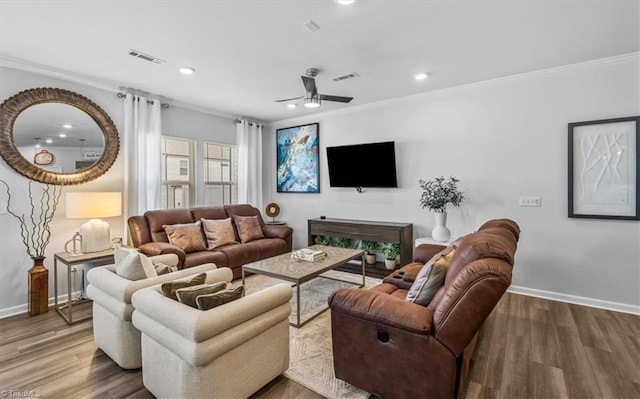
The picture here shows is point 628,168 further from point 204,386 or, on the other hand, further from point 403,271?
point 204,386

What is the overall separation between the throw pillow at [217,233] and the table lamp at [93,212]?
47.5 inches

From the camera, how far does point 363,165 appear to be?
502cm

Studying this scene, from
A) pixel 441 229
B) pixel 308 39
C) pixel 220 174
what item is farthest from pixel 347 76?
pixel 220 174

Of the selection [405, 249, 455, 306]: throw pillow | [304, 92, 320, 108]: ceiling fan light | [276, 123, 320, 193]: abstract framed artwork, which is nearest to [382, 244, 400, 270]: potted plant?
[276, 123, 320, 193]: abstract framed artwork

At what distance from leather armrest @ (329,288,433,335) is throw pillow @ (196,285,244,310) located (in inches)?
24.6

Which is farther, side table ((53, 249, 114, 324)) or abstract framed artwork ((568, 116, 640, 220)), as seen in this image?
abstract framed artwork ((568, 116, 640, 220))

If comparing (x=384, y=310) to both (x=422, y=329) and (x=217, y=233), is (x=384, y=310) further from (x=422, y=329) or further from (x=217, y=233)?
(x=217, y=233)

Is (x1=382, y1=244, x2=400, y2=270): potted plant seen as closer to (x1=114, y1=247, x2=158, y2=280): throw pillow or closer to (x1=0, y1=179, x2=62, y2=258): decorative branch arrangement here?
(x1=114, y1=247, x2=158, y2=280): throw pillow

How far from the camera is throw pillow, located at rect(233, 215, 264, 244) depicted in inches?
193

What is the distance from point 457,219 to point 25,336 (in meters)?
4.93

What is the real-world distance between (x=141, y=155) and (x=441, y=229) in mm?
4250

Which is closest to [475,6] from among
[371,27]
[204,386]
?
[371,27]

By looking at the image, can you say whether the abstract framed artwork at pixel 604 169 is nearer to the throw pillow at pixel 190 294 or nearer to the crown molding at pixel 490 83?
the crown molding at pixel 490 83

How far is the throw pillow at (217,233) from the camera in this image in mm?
4479
